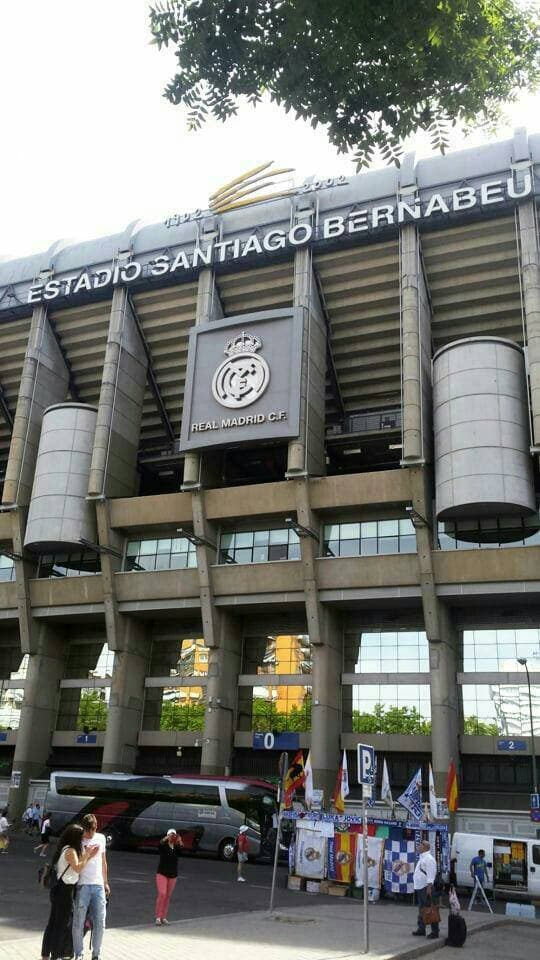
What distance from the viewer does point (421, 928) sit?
15.7 metres

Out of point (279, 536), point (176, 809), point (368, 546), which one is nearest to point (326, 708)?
point (368, 546)

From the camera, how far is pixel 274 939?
13453 millimetres

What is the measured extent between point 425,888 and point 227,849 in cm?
1932

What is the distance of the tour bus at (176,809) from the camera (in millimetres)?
34406

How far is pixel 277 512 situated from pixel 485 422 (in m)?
11.8

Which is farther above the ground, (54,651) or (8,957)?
(54,651)

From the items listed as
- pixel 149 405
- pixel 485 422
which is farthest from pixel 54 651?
pixel 485 422

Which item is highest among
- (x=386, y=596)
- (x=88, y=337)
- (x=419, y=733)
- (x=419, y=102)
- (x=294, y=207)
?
(x=294, y=207)

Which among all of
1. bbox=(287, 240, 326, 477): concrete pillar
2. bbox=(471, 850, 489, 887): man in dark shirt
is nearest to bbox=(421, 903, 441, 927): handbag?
bbox=(471, 850, 489, 887): man in dark shirt

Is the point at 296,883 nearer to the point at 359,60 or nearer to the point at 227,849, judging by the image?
the point at 227,849

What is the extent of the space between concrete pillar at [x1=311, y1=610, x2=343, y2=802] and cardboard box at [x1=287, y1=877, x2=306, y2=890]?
536 inches

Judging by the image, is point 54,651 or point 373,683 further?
point 54,651

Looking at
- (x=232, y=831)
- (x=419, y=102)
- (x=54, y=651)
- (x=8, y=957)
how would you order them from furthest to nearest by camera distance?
1. (x=54, y=651)
2. (x=232, y=831)
3. (x=8, y=957)
4. (x=419, y=102)

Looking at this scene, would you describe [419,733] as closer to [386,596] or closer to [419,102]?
[386,596]
